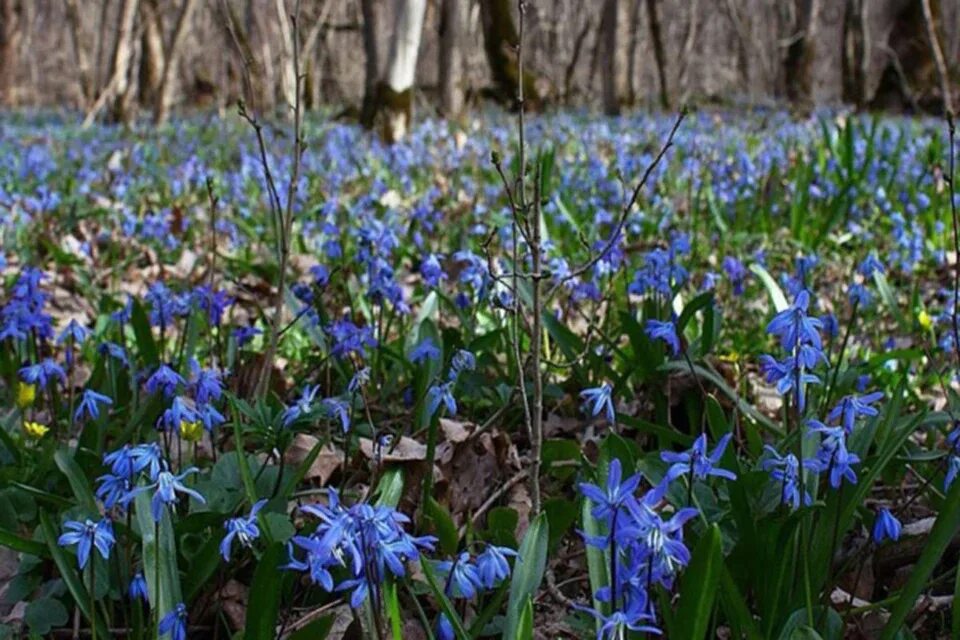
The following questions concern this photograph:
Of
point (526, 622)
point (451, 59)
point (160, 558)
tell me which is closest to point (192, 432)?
point (160, 558)

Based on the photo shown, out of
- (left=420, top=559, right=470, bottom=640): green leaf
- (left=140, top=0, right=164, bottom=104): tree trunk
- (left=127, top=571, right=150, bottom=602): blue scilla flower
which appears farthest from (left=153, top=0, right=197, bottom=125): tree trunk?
(left=420, top=559, right=470, bottom=640): green leaf

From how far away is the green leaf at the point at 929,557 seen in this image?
1.43 metres

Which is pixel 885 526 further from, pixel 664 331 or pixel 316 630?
pixel 316 630

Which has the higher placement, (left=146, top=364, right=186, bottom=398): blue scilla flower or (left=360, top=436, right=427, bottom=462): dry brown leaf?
(left=146, top=364, right=186, bottom=398): blue scilla flower

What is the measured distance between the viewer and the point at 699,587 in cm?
126

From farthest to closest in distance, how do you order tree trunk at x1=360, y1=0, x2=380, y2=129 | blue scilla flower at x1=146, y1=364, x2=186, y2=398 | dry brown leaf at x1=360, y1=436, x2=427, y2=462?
tree trunk at x1=360, y1=0, x2=380, y2=129 < dry brown leaf at x1=360, y1=436, x2=427, y2=462 < blue scilla flower at x1=146, y1=364, x2=186, y2=398

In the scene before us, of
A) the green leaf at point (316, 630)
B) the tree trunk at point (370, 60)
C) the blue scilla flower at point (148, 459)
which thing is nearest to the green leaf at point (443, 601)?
the green leaf at point (316, 630)

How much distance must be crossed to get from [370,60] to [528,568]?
878 centimetres

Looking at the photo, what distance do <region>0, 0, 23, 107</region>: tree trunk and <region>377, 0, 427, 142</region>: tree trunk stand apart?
1290cm

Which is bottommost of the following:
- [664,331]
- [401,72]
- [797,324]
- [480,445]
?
[480,445]

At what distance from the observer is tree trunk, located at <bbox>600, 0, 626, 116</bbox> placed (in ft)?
45.5

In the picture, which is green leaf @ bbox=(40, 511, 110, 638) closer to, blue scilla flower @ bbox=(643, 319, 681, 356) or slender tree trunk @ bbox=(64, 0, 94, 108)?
blue scilla flower @ bbox=(643, 319, 681, 356)

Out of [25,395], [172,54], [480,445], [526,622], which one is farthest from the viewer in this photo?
[172,54]

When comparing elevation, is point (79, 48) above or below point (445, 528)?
above
